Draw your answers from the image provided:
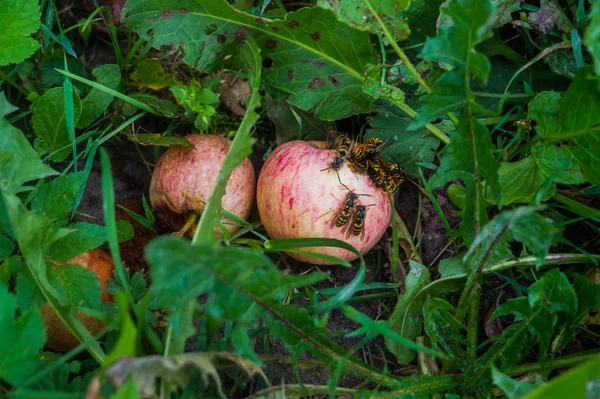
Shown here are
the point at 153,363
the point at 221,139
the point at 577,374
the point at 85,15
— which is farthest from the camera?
the point at 85,15

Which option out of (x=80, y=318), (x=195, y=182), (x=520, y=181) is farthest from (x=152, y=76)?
(x=520, y=181)

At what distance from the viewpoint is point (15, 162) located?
6.16 feet

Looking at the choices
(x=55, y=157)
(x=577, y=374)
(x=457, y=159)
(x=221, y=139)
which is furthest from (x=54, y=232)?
(x=577, y=374)

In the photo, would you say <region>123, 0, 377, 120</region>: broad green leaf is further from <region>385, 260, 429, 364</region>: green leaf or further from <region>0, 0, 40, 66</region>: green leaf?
<region>385, 260, 429, 364</region>: green leaf

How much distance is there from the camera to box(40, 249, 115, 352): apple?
6.68 feet

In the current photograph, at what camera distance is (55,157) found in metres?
2.40

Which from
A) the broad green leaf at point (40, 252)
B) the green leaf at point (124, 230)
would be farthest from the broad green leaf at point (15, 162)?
the green leaf at point (124, 230)

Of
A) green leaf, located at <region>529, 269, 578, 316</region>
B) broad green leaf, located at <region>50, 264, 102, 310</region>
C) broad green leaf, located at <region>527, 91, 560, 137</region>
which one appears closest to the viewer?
green leaf, located at <region>529, 269, 578, 316</region>

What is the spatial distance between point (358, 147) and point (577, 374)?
1.31 meters

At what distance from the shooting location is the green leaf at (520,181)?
2.26 m

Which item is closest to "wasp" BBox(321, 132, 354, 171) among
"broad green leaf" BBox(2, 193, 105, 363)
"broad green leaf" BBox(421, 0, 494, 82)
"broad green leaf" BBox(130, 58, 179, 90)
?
"broad green leaf" BBox(421, 0, 494, 82)

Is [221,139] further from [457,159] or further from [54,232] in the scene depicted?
[457,159]

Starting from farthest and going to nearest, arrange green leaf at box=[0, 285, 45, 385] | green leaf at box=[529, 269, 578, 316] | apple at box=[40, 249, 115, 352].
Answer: apple at box=[40, 249, 115, 352] → green leaf at box=[529, 269, 578, 316] → green leaf at box=[0, 285, 45, 385]

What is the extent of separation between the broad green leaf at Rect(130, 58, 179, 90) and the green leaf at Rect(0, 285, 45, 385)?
128 centimetres
